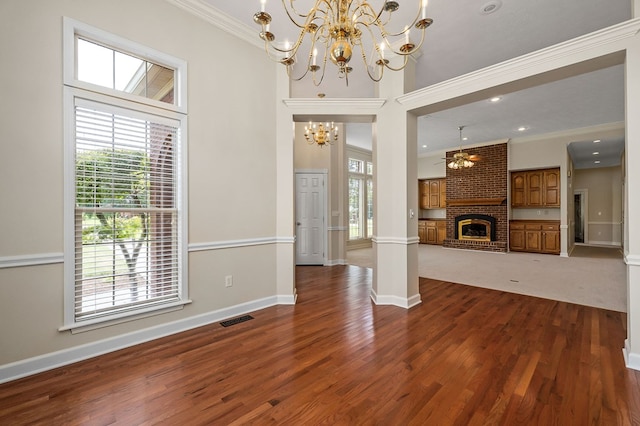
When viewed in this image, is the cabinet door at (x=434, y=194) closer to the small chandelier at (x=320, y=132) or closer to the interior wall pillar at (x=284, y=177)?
the small chandelier at (x=320, y=132)

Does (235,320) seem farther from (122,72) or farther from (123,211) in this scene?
(122,72)

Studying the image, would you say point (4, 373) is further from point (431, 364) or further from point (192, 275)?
point (431, 364)

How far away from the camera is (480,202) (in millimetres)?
8578

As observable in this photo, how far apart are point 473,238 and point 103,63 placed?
31.5 feet

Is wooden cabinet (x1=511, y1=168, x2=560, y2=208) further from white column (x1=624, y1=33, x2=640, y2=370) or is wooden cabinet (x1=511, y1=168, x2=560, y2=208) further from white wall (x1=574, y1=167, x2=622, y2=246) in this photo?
white column (x1=624, y1=33, x2=640, y2=370)

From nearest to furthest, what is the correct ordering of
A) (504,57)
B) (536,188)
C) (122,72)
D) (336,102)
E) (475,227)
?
1. (122,72)
2. (336,102)
3. (504,57)
4. (536,188)
5. (475,227)

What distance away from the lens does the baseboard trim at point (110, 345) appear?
2.04m

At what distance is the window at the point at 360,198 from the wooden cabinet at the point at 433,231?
2420mm

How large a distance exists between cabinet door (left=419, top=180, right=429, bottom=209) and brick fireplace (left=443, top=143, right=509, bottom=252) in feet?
4.02

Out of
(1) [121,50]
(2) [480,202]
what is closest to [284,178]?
(1) [121,50]

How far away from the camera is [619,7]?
285cm

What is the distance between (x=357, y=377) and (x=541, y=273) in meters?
5.31

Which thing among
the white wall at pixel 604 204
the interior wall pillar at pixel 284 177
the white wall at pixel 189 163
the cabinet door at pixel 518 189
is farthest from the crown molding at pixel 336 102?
the white wall at pixel 604 204

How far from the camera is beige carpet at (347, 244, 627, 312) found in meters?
4.09
